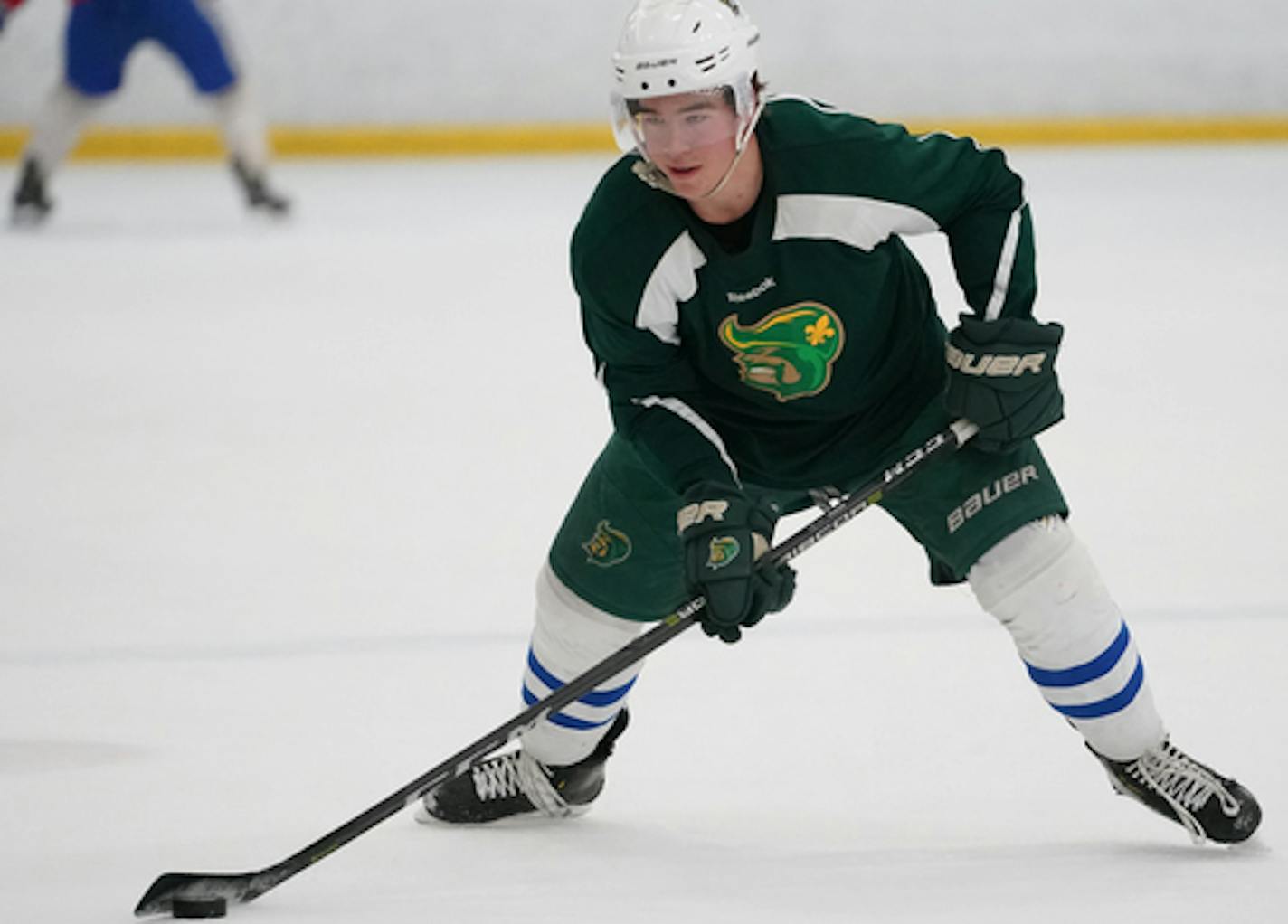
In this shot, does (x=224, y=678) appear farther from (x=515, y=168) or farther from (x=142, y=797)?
(x=515, y=168)

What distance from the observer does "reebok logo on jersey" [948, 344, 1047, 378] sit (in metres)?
2.29

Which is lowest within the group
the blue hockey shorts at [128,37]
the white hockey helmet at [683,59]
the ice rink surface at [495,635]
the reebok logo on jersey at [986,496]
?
the blue hockey shorts at [128,37]

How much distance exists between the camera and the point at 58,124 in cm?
717

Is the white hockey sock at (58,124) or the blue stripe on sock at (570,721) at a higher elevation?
the blue stripe on sock at (570,721)

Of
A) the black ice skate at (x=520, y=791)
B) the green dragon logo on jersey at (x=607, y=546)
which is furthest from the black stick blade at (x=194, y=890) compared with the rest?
the green dragon logo on jersey at (x=607, y=546)

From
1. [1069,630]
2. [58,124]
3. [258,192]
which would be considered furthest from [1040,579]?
[58,124]

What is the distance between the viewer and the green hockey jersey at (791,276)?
2.30m

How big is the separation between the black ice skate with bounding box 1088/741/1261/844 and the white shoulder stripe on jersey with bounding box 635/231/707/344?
728mm

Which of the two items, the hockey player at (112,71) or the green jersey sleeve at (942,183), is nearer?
the green jersey sleeve at (942,183)

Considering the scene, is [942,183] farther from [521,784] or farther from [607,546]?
[521,784]

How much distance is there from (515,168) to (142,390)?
3.62 meters

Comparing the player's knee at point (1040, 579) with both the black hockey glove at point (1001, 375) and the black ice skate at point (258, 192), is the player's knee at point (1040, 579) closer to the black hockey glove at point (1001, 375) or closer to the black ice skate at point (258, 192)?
the black hockey glove at point (1001, 375)

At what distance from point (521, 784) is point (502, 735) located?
0.83 feet

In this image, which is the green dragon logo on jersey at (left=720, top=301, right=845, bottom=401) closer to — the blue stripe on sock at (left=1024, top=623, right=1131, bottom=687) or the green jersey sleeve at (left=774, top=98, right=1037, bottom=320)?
the green jersey sleeve at (left=774, top=98, right=1037, bottom=320)
